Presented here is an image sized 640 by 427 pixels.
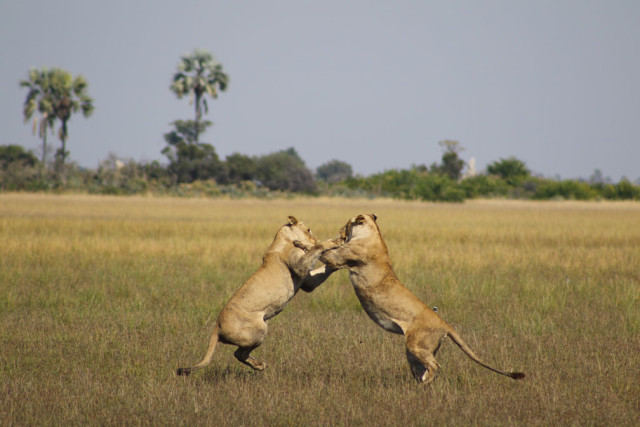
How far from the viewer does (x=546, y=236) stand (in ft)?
77.0

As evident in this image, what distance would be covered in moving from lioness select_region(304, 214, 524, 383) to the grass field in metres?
0.48

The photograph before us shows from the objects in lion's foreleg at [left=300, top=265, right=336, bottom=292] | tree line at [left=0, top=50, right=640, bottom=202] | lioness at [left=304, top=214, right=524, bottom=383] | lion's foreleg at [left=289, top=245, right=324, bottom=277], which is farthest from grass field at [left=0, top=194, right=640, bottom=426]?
tree line at [left=0, top=50, right=640, bottom=202]

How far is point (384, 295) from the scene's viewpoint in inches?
255

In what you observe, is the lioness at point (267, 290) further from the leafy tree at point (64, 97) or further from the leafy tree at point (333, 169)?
the leafy tree at point (333, 169)

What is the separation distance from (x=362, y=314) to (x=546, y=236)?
1464 cm

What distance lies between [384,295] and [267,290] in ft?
3.60

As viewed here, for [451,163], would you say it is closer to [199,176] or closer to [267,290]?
[199,176]

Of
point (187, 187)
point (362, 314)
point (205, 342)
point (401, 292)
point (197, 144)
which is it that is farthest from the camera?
point (197, 144)

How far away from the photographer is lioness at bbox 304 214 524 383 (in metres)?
6.27

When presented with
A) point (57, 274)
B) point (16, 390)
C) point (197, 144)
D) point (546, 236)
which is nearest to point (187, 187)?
point (197, 144)

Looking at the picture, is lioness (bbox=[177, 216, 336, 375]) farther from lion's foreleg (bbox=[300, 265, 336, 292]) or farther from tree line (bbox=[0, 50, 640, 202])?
tree line (bbox=[0, 50, 640, 202])

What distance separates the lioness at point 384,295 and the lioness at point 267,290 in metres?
0.13

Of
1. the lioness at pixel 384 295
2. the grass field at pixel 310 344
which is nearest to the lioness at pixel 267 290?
the lioness at pixel 384 295

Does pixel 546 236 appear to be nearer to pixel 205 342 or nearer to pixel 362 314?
pixel 362 314
